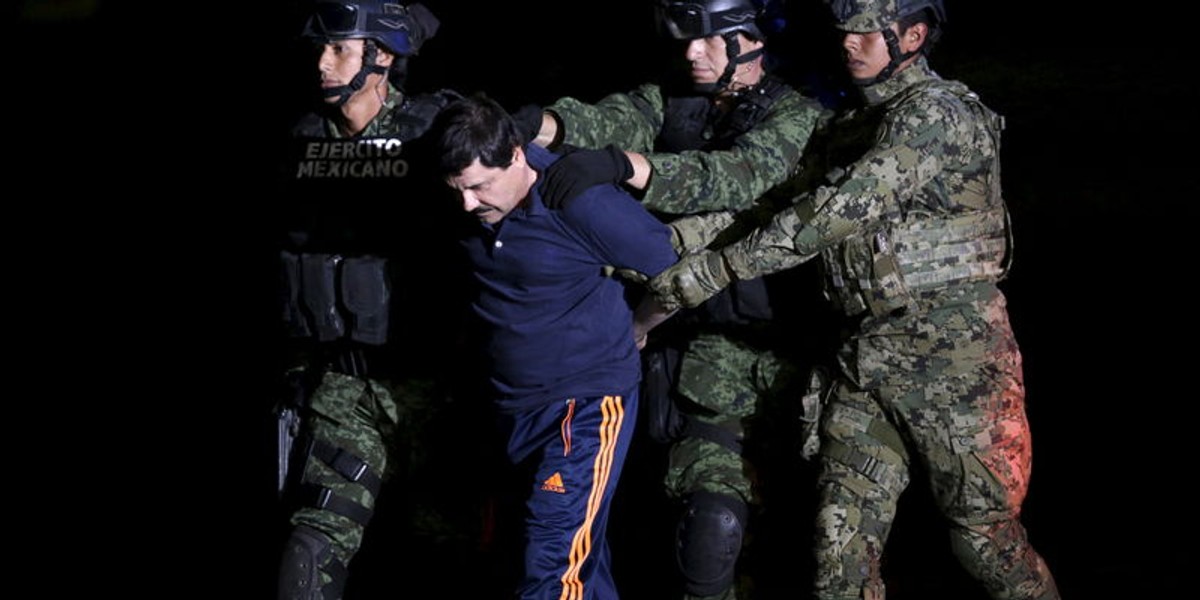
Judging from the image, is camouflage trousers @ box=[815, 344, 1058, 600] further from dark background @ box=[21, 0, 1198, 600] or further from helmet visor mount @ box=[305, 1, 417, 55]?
helmet visor mount @ box=[305, 1, 417, 55]

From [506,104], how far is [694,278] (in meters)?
1.64

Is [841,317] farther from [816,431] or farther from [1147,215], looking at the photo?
[1147,215]

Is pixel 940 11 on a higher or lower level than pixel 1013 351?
higher

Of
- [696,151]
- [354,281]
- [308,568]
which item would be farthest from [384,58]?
[308,568]

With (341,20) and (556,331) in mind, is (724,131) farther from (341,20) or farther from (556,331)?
(341,20)

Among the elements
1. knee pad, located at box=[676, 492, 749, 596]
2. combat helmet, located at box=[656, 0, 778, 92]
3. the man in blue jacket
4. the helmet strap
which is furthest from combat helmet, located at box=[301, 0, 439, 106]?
knee pad, located at box=[676, 492, 749, 596]

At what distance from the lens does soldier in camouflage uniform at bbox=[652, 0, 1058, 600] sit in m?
4.30

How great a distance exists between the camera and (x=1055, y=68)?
216 inches

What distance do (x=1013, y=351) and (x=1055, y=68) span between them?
52.5 inches

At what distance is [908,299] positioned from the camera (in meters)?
4.42

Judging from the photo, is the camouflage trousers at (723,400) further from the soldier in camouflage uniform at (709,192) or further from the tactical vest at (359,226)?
the tactical vest at (359,226)

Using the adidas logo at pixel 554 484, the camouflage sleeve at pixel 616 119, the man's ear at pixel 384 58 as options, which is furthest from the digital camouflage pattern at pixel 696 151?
the adidas logo at pixel 554 484

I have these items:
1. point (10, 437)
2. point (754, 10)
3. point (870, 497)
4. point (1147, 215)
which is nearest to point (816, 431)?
point (870, 497)

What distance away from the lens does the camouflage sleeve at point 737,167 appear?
4.48m
